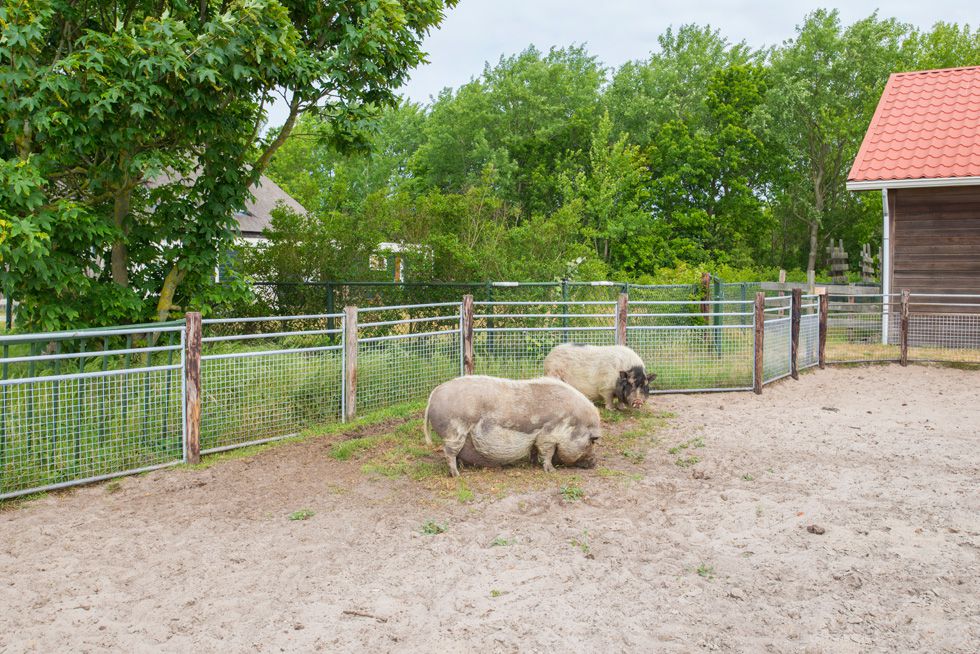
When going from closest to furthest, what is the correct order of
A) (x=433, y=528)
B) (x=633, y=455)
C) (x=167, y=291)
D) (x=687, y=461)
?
1. (x=433, y=528)
2. (x=687, y=461)
3. (x=633, y=455)
4. (x=167, y=291)

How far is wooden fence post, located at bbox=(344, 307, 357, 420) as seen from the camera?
28.8 feet

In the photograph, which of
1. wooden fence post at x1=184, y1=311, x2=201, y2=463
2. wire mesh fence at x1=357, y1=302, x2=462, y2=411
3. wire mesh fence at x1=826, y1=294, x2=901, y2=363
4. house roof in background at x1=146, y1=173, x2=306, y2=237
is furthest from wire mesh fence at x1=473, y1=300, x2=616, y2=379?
house roof in background at x1=146, y1=173, x2=306, y2=237

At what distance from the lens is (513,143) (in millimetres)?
36594

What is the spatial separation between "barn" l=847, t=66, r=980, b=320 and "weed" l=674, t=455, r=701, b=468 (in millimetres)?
10556

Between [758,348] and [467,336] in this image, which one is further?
[758,348]

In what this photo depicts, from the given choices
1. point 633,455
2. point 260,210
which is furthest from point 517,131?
point 633,455

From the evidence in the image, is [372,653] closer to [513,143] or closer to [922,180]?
[922,180]

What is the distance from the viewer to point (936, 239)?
1579 centimetres

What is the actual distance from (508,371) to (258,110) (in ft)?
16.2

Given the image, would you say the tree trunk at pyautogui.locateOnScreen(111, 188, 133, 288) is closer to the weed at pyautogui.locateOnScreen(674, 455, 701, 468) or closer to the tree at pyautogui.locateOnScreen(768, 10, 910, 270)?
→ the weed at pyautogui.locateOnScreen(674, 455, 701, 468)

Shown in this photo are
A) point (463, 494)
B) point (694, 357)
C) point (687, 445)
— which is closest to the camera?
point (463, 494)

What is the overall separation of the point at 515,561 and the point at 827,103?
1450 inches

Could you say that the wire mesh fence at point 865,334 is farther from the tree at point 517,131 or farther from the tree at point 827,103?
the tree at point 827,103

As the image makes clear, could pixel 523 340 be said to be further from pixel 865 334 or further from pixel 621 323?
pixel 865 334
